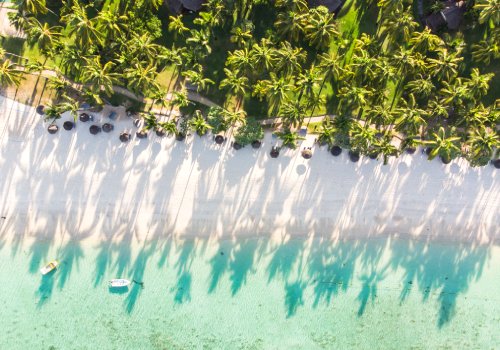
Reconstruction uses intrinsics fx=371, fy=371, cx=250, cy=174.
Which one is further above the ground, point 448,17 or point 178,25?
point 448,17

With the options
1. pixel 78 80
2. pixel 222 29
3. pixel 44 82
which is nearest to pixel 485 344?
pixel 222 29

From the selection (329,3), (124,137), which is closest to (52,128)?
(124,137)

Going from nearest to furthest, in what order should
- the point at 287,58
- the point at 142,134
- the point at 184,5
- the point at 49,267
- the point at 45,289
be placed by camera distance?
the point at 287,58, the point at 184,5, the point at 49,267, the point at 45,289, the point at 142,134

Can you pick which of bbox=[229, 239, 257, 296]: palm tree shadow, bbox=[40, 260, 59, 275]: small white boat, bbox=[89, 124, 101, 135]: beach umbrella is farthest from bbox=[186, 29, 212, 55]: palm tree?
bbox=[40, 260, 59, 275]: small white boat

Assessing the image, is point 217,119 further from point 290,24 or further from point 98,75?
point 98,75

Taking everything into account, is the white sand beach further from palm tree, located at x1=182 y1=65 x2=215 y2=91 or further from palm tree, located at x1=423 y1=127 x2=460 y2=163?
palm tree, located at x1=182 y1=65 x2=215 y2=91

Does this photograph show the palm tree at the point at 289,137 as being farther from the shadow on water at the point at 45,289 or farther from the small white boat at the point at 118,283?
the shadow on water at the point at 45,289
